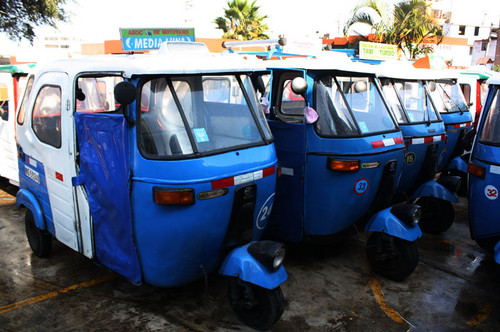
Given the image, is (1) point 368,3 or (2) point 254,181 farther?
(1) point 368,3

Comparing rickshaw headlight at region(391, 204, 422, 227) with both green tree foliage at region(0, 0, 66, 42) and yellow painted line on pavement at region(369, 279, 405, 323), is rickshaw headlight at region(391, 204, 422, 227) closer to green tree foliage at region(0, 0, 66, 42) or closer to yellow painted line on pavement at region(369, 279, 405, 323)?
yellow painted line on pavement at region(369, 279, 405, 323)

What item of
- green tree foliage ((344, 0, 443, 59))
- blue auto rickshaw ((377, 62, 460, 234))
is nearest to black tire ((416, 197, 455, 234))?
blue auto rickshaw ((377, 62, 460, 234))

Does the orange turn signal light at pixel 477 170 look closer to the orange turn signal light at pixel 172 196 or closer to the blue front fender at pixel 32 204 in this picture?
the orange turn signal light at pixel 172 196

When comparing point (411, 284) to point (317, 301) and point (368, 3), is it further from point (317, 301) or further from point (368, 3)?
point (368, 3)

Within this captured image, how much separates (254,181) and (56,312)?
212 centimetres

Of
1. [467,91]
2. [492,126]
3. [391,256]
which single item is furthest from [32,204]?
[467,91]

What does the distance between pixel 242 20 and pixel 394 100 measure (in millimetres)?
21403

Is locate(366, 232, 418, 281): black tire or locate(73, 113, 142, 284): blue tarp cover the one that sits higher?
locate(73, 113, 142, 284): blue tarp cover

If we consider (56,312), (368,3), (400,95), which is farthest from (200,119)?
(368,3)

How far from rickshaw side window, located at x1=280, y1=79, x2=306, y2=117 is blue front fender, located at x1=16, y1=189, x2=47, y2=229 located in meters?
2.86

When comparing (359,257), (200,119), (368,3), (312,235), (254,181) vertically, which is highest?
(368,3)

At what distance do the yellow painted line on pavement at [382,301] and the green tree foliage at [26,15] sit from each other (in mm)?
16363

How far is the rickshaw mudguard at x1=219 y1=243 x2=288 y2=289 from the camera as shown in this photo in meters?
3.17

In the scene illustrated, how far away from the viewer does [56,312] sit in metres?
3.70
